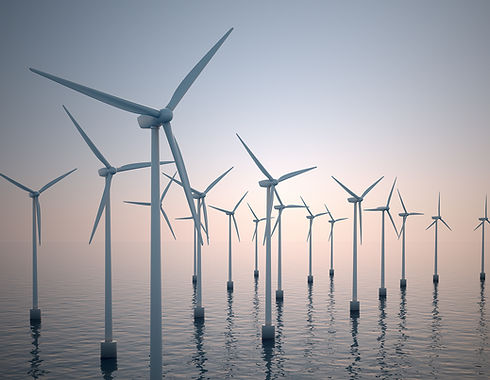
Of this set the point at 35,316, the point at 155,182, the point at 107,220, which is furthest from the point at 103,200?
the point at 35,316

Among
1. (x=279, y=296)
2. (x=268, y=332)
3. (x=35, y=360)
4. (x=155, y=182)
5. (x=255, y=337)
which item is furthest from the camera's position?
(x=279, y=296)

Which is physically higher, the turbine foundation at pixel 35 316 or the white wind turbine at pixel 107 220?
the white wind turbine at pixel 107 220

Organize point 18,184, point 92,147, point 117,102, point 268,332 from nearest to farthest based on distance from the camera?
point 117,102, point 92,147, point 268,332, point 18,184

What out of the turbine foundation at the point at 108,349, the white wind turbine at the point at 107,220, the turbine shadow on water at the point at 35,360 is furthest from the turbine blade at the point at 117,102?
the turbine shadow on water at the point at 35,360

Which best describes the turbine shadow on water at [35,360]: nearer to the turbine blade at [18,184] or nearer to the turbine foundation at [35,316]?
the turbine foundation at [35,316]

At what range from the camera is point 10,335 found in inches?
2090

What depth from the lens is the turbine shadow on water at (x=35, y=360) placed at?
38312 mm

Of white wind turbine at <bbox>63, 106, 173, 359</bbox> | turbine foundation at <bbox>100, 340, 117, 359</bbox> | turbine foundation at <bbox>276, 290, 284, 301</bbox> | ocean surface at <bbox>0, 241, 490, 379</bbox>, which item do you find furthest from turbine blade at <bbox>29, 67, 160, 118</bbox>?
turbine foundation at <bbox>276, 290, 284, 301</bbox>

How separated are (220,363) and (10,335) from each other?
29.1 meters

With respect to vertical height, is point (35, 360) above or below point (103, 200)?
below

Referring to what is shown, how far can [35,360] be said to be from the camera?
42.6 meters

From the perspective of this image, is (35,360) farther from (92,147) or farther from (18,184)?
(18,184)

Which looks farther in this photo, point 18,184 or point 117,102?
point 18,184

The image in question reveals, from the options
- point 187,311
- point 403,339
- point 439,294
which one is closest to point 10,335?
point 187,311
